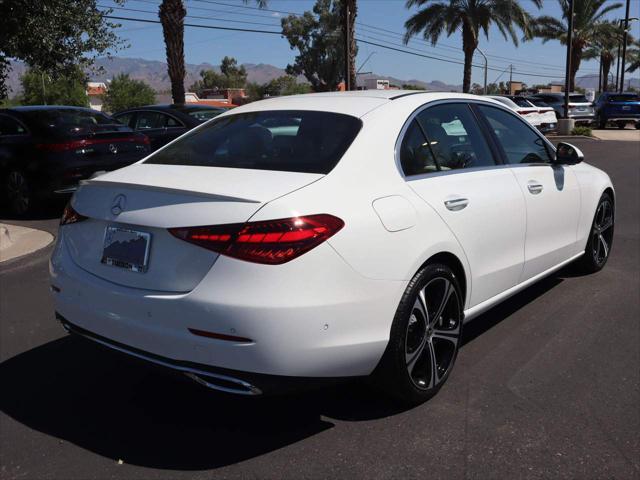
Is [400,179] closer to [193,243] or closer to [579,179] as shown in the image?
[193,243]

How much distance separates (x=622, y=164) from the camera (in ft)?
48.6

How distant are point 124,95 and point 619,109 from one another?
63240 millimetres

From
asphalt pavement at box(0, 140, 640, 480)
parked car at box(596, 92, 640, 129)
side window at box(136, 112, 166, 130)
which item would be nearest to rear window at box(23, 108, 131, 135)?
side window at box(136, 112, 166, 130)

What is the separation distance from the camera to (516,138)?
15.2 ft

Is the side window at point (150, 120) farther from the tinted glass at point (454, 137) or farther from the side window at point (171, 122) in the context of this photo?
the tinted glass at point (454, 137)

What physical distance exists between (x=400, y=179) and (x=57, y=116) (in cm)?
715

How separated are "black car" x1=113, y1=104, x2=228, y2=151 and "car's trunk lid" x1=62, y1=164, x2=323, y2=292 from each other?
817 centimetres

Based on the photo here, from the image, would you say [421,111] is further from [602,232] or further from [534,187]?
[602,232]

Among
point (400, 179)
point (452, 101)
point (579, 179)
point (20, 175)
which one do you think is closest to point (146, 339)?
point (400, 179)

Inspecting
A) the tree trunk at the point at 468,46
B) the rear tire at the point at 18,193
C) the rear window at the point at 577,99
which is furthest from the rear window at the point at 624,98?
the rear tire at the point at 18,193

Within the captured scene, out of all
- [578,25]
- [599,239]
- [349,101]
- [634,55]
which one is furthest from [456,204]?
[634,55]

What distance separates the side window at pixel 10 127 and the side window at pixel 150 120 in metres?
2.80

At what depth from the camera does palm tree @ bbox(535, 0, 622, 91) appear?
131ft

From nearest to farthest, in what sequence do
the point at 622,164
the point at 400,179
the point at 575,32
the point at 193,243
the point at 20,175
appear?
the point at 193,243 → the point at 400,179 → the point at 20,175 → the point at 622,164 → the point at 575,32
